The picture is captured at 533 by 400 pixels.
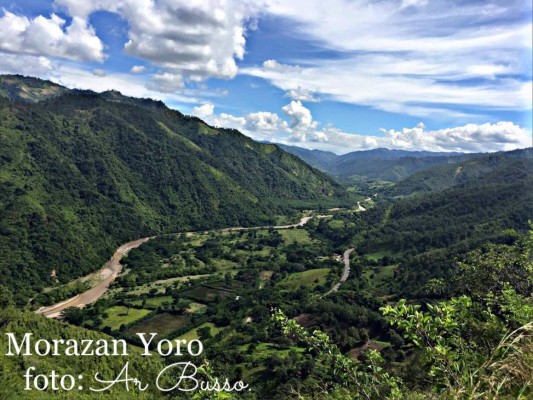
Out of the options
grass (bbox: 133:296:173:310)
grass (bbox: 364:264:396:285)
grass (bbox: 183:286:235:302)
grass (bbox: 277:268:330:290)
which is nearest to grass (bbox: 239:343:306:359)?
grass (bbox: 183:286:235:302)

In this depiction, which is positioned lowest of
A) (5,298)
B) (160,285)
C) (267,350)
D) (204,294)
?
(160,285)

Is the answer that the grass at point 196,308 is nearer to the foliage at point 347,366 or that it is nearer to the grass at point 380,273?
the grass at point 380,273

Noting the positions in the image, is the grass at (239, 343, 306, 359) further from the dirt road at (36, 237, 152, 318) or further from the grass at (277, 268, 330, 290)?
the dirt road at (36, 237, 152, 318)

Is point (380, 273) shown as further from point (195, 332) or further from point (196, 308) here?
point (195, 332)

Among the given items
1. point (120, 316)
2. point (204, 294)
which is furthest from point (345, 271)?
point (120, 316)

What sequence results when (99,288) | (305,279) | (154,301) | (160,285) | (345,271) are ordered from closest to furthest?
(154,301) < (99,288) < (160,285) < (305,279) < (345,271)

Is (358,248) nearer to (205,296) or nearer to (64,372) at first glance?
(205,296)

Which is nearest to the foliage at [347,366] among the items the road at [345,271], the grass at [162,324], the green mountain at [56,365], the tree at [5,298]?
the green mountain at [56,365]
